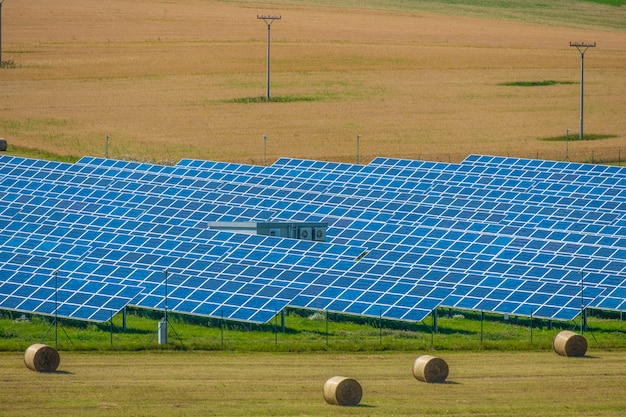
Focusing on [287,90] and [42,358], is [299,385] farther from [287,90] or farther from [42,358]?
[287,90]

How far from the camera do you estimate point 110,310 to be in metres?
68.9

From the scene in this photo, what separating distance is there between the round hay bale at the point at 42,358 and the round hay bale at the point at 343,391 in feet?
36.1

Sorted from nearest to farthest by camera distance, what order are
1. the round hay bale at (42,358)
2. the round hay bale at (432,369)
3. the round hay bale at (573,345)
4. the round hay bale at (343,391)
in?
the round hay bale at (343,391) → the round hay bale at (432,369) → the round hay bale at (42,358) → the round hay bale at (573,345)

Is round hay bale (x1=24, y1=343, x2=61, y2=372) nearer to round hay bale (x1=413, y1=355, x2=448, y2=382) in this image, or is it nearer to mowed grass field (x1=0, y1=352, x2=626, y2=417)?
mowed grass field (x1=0, y1=352, x2=626, y2=417)

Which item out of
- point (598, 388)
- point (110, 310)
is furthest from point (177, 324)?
point (598, 388)

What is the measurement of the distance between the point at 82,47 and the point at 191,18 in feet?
83.0

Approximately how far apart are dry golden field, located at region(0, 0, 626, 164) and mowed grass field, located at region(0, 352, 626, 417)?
5619 cm

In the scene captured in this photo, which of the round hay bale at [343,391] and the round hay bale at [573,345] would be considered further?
the round hay bale at [573,345]

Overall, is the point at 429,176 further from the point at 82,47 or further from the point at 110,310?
the point at 82,47

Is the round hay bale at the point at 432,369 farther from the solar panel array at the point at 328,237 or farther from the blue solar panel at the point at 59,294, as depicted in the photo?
the blue solar panel at the point at 59,294

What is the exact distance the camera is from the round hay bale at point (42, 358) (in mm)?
59312

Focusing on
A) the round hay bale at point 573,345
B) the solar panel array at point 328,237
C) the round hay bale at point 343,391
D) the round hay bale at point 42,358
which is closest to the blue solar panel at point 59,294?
Answer: the solar panel array at point 328,237

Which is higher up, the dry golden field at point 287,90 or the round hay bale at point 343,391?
the round hay bale at point 343,391

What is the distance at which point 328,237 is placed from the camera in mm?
82875
